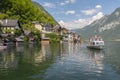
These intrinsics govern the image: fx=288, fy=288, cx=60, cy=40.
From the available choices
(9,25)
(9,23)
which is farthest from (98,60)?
(9,23)

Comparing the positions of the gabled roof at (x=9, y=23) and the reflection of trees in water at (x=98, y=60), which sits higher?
the gabled roof at (x=9, y=23)

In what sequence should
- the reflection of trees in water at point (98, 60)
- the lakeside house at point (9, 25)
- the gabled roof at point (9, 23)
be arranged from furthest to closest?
the gabled roof at point (9, 23)
the lakeside house at point (9, 25)
the reflection of trees in water at point (98, 60)

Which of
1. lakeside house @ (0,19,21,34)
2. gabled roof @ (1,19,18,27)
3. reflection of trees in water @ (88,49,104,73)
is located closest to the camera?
reflection of trees in water @ (88,49,104,73)

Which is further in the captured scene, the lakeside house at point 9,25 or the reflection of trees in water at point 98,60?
the lakeside house at point 9,25

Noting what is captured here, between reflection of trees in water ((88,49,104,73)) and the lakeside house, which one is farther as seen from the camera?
the lakeside house

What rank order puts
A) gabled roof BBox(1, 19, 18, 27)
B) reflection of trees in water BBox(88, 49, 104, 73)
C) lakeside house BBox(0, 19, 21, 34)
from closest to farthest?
reflection of trees in water BBox(88, 49, 104, 73)
lakeside house BBox(0, 19, 21, 34)
gabled roof BBox(1, 19, 18, 27)

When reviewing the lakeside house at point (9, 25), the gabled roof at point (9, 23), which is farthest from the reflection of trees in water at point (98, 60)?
the gabled roof at point (9, 23)

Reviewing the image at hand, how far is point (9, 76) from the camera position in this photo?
44344mm

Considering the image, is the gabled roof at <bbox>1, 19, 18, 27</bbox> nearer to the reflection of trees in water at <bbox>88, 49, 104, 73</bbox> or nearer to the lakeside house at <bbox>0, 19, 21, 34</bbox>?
the lakeside house at <bbox>0, 19, 21, 34</bbox>

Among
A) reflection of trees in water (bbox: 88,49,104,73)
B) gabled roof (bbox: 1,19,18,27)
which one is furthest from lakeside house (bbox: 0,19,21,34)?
reflection of trees in water (bbox: 88,49,104,73)

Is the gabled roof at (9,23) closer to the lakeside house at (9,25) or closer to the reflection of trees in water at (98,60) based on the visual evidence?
the lakeside house at (9,25)

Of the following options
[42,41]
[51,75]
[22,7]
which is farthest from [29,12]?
[51,75]

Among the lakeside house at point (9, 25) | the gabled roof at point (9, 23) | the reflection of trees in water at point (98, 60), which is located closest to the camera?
the reflection of trees in water at point (98, 60)

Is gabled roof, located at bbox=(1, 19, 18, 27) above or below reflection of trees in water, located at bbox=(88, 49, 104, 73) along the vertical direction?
above
